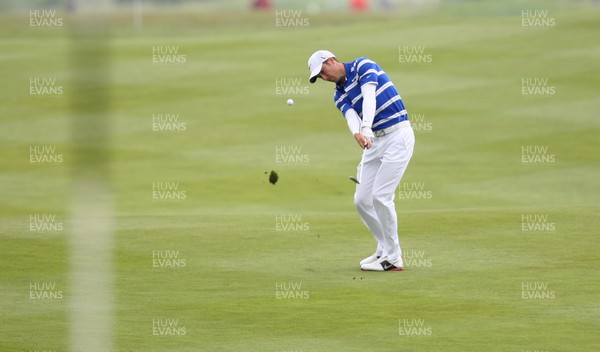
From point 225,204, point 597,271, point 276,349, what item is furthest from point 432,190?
point 276,349

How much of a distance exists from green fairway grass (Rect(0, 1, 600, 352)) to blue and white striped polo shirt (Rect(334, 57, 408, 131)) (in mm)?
1918

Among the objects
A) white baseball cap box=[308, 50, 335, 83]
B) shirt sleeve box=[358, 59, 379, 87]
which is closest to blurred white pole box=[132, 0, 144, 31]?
white baseball cap box=[308, 50, 335, 83]

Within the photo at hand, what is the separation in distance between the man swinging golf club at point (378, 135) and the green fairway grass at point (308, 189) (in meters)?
0.54

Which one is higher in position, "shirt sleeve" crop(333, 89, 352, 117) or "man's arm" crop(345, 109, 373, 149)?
"shirt sleeve" crop(333, 89, 352, 117)

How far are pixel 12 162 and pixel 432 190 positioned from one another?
10.3m

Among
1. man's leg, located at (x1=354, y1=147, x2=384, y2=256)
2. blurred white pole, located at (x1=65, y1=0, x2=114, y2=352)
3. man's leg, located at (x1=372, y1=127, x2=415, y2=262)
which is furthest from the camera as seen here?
man's leg, located at (x1=354, y1=147, x2=384, y2=256)

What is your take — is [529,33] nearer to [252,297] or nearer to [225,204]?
[225,204]

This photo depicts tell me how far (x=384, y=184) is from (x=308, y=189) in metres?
10.1

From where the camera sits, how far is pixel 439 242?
15.7m

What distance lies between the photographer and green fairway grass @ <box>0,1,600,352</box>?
11281mm

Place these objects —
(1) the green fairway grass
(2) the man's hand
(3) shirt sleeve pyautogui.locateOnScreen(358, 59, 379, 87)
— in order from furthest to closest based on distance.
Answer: (3) shirt sleeve pyautogui.locateOnScreen(358, 59, 379, 87)
(2) the man's hand
(1) the green fairway grass

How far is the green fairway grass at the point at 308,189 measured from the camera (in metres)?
11.3

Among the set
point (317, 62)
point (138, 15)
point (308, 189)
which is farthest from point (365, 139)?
point (138, 15)

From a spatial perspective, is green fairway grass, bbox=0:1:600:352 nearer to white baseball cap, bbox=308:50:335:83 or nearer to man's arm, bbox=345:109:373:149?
man's arm, bbox=345:109:373:149
